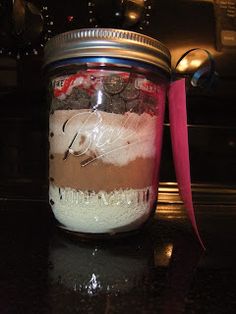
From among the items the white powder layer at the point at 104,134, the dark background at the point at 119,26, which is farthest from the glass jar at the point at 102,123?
the dark background at the point at 119,26

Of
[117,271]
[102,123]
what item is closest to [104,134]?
[102,123]

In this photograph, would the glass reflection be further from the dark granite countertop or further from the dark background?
the dark background

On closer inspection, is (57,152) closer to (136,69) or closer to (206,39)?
(136,69)

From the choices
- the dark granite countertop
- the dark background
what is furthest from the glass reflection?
the dark background

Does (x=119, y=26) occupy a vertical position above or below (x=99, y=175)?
above

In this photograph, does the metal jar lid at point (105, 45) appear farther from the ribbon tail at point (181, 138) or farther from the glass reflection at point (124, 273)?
the glass reflection at point (124, 273)

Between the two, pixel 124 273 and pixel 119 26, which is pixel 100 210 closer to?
pixel 124 273
